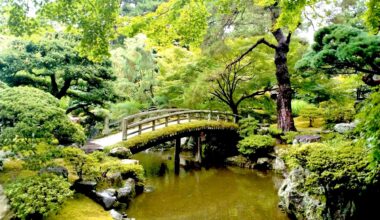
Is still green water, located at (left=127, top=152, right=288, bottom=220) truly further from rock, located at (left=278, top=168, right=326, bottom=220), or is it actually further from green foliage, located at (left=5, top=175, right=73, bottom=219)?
green foliage, located at (left=5, top=175, right=73, bottom=219)

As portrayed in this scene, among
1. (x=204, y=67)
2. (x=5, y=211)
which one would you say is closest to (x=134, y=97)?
(x=204, y=67)

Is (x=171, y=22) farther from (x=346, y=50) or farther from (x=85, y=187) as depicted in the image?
(x=85, y=187)

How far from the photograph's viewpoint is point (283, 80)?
45.4ft

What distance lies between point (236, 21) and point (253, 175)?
6025mm

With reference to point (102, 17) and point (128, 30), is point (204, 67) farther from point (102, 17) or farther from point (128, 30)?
point (102, 17)

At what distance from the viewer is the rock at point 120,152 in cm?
990

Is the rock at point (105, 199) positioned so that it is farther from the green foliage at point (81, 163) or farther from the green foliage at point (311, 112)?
the green foliage at point (311, 112)

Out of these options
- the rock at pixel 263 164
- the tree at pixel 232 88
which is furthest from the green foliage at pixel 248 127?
the rock at pixel 263 164

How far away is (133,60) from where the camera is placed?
62.5 feet

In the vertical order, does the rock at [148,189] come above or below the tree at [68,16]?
below

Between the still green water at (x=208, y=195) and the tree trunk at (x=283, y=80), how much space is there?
2768 mm

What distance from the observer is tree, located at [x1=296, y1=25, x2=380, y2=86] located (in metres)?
6.07

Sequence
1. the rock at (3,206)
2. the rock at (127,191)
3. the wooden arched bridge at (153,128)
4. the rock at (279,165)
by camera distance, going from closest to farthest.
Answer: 1. the rock at (3,206)
2. the rock at (127,191)
3. the wooden arched bridge at (153,128)
4. the rock at (279,165)

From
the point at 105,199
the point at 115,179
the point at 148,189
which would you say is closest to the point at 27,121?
the point at 105,199
